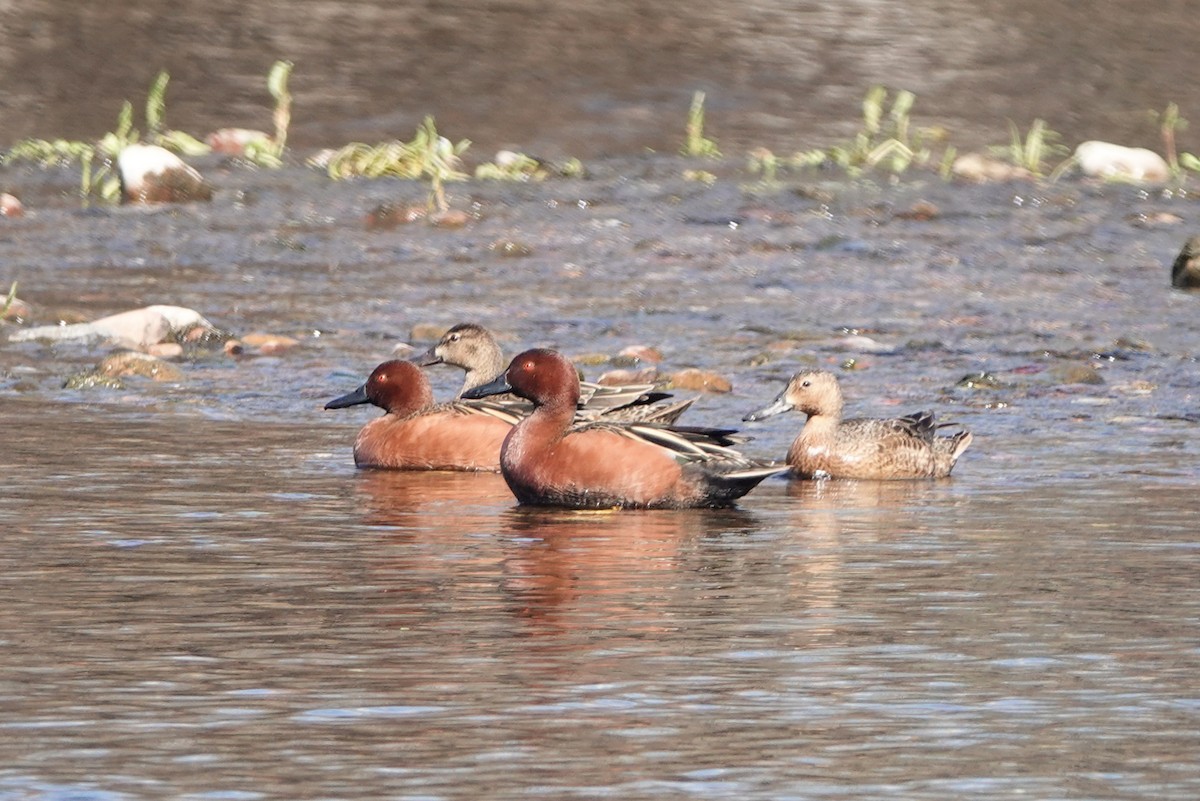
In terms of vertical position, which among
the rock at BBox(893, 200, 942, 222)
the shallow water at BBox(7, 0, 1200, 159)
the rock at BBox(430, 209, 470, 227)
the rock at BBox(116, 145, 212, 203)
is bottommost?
the rock at BBox(430, 209, 470, 227)

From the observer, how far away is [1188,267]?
14.1 metres

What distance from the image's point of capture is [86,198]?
17750mm

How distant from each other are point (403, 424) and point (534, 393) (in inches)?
48.0

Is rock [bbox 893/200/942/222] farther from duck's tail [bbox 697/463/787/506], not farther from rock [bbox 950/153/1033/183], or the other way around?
duck's tail [bbox 697/463/787/506]

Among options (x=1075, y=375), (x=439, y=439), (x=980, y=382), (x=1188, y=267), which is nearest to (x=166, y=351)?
(x=439, y=439)

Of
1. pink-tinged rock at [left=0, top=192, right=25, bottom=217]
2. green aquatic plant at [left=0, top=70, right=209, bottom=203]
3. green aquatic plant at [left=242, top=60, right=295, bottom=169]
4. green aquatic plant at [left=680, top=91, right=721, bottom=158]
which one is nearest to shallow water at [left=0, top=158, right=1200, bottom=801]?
pink-tinged rock at [left=0, top=192, right=25, bottom=217]

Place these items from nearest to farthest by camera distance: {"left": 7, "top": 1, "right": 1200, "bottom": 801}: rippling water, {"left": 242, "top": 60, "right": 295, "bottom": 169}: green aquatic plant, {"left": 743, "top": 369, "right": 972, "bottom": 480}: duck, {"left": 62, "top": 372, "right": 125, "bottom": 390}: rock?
{"left": 7, "top": 1, "right": 1200, "bottom": 801}: rippling water → {"left": 743, "top": 369, "right": 972, "bottom": 480}: duck → {"left": 62, "top": 372, "right": 125, "bottom": 390}: rock → {"left": 242, "top": 60, "right": 295, "bottom": 169}: green aquatic plant

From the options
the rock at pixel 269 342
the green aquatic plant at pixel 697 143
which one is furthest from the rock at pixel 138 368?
the green aquatic plant at pixel 697 143

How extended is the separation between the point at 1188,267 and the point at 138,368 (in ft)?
20.3

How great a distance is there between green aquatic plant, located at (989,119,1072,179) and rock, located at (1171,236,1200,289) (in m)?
3.79

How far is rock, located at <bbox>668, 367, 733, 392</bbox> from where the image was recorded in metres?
11.5

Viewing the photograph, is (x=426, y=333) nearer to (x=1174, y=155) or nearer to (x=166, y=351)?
(x=166, y=351)

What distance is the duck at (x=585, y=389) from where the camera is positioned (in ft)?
31.4

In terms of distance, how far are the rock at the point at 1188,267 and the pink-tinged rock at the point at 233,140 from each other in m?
8.01
